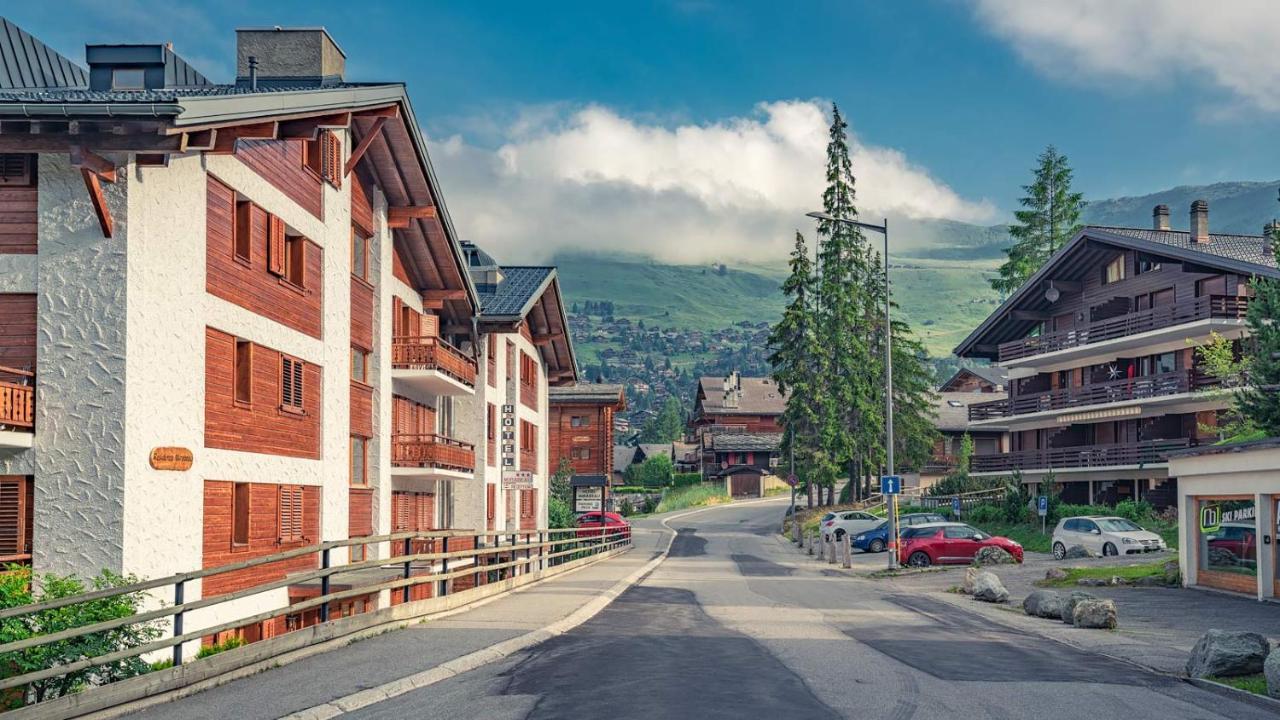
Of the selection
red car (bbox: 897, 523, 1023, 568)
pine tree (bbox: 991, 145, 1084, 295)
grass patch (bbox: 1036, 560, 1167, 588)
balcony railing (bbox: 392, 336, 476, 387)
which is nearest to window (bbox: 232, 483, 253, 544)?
balcony railing (bbox: 392, 336, 476, 387)

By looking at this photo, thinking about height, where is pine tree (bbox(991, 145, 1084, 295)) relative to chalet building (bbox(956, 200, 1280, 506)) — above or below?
above

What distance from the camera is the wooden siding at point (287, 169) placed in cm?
2191

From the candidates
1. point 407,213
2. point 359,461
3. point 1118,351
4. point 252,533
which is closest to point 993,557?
point 359,461

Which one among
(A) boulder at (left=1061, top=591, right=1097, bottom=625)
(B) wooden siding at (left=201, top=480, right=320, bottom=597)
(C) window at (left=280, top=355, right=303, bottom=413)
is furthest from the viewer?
(C) window at (left=280, top=355, right=303, bottom=413)

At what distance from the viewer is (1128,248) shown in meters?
53.8

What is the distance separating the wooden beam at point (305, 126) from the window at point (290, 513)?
709 cm

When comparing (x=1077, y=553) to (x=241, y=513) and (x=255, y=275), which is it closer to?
(x=241, y=513)

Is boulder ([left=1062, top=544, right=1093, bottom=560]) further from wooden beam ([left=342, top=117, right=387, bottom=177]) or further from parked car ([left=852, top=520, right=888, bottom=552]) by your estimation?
wooden beam ([left=342, top=117, right=387, bottom=177])

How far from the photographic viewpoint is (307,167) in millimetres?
25047

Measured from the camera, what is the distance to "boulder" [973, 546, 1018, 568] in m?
39.0

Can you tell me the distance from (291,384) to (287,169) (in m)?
4.19

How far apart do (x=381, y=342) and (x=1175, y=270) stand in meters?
36.7

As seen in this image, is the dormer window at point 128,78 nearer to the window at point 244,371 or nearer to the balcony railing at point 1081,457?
the window at point 244,371

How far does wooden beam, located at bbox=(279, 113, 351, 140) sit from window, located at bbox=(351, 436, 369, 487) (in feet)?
32.7
